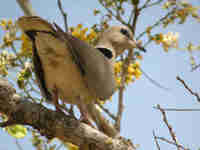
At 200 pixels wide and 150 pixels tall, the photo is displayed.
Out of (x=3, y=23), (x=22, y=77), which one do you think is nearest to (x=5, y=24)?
(x=3, y=23)

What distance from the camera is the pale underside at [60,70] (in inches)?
97.6

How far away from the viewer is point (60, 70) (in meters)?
2.60

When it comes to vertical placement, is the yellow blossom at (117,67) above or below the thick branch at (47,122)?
above

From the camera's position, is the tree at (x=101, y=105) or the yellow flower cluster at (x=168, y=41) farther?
the yellow flower cluster at (x=168, y=41)

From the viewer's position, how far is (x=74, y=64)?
2.56m

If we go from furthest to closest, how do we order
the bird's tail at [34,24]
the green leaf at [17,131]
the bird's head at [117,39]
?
the bird's head at [117,39] → the green leaf at [17,131] → the bird's tail at [34,24]

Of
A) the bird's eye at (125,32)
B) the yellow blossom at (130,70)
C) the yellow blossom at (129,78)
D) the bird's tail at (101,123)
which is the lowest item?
the bird's tail at (101,123)

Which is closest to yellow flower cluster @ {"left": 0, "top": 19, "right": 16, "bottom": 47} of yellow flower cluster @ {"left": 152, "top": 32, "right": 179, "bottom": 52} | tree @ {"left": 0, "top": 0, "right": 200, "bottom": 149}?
tree @ {"left": 0, "top": 0, "right": 200, "bottom": 149}

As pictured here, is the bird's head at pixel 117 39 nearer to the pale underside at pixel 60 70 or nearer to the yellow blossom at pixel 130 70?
the yellow blossom at pixel 130 70

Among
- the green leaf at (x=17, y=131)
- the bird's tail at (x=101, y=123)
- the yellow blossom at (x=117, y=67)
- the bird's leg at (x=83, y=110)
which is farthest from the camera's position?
the yellow blossom at (x=117, y=67)

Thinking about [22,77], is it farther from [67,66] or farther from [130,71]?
[130,71]

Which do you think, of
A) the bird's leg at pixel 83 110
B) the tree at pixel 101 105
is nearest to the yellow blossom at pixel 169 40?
the tree at pixel 101 105

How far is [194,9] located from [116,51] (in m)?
1.33

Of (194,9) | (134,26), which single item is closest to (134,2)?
(134,26)
